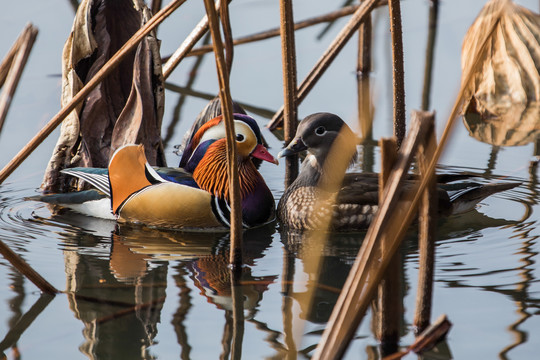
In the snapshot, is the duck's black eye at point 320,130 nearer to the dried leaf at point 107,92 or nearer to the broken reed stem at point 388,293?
the dried leaf at point 107,92

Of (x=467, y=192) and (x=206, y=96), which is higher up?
(x=206, y=96)

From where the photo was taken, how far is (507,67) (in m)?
6.84

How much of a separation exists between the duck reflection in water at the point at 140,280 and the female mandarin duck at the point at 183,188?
9 centimetres

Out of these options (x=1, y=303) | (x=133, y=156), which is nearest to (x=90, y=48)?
(x=133, y=156)

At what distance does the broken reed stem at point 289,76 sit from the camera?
5.29m

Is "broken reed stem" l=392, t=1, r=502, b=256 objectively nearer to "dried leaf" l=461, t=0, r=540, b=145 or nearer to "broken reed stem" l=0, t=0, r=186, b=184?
"broken reed stem" l=0, t=0, r=186, b=184

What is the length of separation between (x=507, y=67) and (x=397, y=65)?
2493mm

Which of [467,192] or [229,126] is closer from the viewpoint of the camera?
[229,126]

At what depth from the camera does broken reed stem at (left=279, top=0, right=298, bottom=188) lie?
208 inches

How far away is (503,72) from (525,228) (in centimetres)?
260

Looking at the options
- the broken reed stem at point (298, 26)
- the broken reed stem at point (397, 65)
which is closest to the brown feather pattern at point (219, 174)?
the broken reed stem at point (397, 65)

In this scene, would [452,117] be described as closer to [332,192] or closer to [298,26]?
[332,192]

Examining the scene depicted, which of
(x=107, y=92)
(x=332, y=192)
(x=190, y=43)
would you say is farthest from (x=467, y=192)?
(x=107, y=92)

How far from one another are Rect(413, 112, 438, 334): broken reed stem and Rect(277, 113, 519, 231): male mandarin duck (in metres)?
1.70
